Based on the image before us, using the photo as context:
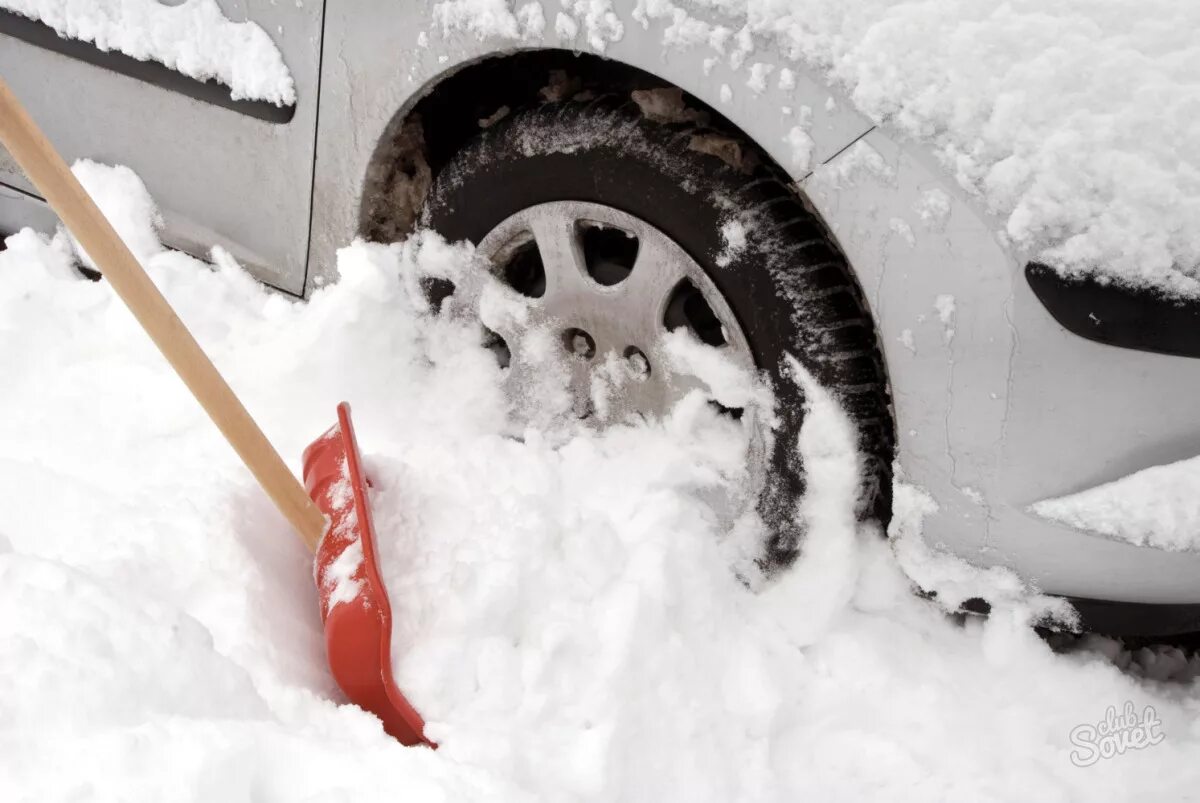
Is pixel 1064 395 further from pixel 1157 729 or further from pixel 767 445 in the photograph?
pixel 1157 729

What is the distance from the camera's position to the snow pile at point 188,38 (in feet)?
5.76

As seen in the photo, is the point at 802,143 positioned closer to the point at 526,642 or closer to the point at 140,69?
the point at 526,642

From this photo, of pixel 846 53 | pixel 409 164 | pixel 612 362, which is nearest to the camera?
pixel 846 53

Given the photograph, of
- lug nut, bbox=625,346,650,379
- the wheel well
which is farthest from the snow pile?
lug nut, bbox=625,346,650,379

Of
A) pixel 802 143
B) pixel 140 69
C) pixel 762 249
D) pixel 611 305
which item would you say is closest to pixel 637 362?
pixel 611 305

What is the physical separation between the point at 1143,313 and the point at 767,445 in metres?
0.58

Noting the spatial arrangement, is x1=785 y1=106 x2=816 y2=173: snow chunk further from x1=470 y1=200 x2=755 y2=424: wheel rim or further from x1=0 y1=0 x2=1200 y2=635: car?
x1=470 y1=200 x2=755 y2=424: wheel rim

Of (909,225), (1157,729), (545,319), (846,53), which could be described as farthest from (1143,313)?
(545,319)

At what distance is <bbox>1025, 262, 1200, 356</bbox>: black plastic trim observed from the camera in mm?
1114

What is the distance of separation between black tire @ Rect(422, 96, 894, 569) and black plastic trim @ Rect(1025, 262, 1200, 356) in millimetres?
300

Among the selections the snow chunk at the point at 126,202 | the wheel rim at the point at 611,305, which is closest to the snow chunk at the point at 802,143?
the wheel rim at the point at 611,305

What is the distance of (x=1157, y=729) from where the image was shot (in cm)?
143

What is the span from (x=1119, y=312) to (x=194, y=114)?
1738 mm

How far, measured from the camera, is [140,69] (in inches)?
76.5
